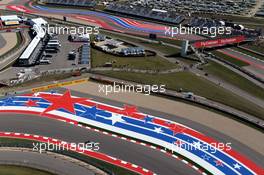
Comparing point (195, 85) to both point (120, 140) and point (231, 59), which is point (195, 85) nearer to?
point (120, 140)

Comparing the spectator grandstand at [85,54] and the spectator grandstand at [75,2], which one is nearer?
the spectator grandstand at [85,54]

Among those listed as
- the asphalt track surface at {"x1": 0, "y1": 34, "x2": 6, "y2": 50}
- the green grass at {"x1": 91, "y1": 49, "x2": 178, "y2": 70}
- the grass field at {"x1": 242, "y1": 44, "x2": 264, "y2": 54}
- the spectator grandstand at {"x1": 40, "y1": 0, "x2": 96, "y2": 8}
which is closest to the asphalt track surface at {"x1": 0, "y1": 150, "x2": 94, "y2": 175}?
the green grass at {"x1": 91, "y1": 49, "x2": 178, "y2": 70}

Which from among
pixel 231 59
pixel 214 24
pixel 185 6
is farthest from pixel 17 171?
pixel 185 6

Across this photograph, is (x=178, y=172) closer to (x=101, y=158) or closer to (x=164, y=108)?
(x=101, y=158)

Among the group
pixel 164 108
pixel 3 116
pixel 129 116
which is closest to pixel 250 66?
pixel 164 108

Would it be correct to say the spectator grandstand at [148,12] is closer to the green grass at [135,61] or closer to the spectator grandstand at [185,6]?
the spectator grandstand at [185,6]

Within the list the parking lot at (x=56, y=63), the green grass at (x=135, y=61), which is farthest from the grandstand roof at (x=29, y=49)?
the green grass at (x=135, y=61)
